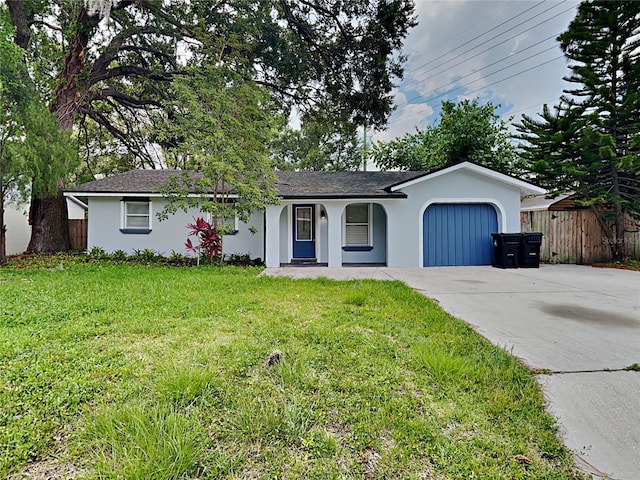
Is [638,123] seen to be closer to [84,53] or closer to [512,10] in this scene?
[512,10]

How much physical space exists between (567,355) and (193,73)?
10.5 metres

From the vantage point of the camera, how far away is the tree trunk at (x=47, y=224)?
11.3 m

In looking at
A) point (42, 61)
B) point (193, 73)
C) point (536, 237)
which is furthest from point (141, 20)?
point (536, 237)

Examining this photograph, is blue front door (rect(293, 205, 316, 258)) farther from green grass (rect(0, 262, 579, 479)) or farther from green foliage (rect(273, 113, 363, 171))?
green foliage (rect(273, 113, 363, 171))

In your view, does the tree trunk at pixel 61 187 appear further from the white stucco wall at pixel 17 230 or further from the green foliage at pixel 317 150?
the green foliage at pixel 317 150

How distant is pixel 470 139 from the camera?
16281mm

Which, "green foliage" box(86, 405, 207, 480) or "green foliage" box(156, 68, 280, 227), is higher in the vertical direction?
"green foliage" box(156, 68, 280, 227)

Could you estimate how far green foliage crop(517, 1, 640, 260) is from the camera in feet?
33.1

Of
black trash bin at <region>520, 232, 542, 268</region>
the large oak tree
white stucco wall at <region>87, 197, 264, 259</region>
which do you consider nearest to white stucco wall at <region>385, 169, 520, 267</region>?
black trash bin at <region>520, 232, 542, 268</region>

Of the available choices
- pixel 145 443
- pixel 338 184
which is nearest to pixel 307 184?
pixel 338 184

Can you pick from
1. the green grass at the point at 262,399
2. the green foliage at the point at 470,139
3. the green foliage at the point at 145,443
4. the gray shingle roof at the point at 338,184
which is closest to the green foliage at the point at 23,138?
the green grass at the point at 262,399

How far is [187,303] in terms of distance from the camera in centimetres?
496

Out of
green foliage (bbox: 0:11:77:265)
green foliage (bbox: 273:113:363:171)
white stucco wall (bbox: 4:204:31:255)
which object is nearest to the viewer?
green foliage (bbox: 0:11:77:265)

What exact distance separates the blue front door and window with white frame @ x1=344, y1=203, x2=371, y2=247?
123 cm
